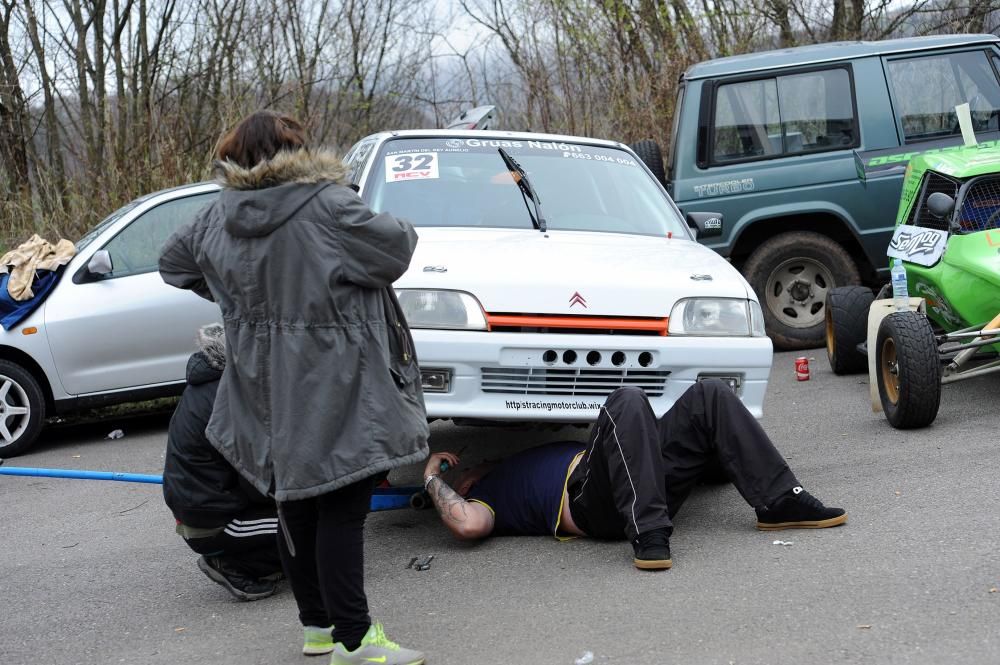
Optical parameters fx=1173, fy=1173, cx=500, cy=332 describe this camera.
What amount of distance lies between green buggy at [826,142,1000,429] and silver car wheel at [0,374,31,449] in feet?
17.5

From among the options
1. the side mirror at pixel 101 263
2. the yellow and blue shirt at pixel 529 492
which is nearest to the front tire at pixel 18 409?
the side mirror at pixel 101 263

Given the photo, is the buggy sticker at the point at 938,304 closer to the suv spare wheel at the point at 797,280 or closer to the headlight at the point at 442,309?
the suv spare wheel at the point at 797,280

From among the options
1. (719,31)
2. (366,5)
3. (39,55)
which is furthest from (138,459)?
(366,5)

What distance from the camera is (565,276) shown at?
4.96 meters

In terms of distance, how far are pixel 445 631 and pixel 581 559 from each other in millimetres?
796

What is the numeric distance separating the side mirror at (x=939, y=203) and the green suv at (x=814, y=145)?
7.67ft

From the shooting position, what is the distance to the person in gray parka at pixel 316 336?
3.35 meters

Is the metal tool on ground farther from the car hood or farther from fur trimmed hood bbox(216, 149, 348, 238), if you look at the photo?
fur trimmed hood bbox(216, 149, 348, 238)

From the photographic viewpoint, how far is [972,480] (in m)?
5.03

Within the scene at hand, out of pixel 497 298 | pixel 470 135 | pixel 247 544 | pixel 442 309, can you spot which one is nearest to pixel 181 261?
pixel 247 544

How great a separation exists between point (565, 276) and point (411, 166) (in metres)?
1.68

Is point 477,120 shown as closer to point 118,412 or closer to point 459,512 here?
point 118,412

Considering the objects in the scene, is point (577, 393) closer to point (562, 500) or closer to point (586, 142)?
point (562, 500)

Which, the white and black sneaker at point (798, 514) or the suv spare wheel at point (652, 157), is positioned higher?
the suv spare wheel at point (652, 157)
